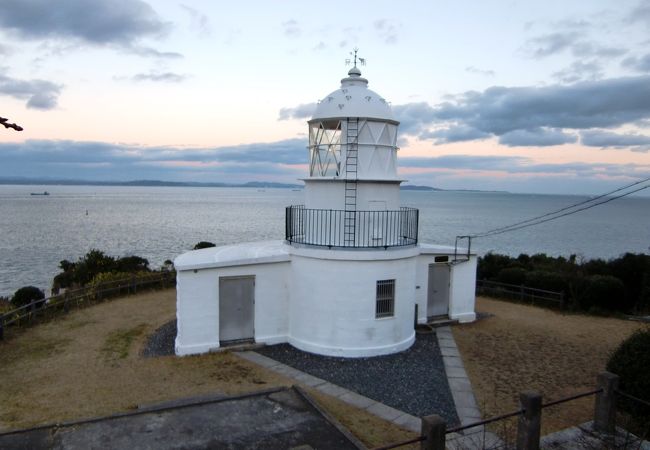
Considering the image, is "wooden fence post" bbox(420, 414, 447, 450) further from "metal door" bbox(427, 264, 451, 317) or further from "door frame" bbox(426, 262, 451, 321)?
"metal door" bbox(427, 264, 451, 317)

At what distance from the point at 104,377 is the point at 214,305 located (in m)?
3.00

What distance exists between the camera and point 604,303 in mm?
17672

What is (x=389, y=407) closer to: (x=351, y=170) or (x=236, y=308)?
(x=236, y=308)

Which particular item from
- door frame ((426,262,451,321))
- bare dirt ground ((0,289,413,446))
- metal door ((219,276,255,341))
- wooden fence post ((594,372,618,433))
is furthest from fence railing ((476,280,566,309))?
bare dirt ground ((0,289,413,446))

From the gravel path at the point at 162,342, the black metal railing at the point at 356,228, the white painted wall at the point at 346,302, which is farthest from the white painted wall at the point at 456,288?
the gravel path at the point at 162,342

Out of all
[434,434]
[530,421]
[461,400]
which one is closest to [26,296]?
[461,400]

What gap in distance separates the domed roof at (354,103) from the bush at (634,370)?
7.77 meters

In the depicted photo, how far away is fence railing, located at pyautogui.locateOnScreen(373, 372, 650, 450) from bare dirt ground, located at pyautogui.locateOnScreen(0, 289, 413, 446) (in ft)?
6.61

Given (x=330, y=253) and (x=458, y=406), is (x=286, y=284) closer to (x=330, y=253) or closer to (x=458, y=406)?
(x=330, y=253)

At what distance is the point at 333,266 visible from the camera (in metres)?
12.0

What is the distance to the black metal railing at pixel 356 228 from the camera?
41.4 feet

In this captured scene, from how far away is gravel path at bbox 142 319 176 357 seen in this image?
12.2 metres

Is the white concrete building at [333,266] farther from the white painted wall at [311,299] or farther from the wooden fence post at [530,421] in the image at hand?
the wooden fence post at [530,421]

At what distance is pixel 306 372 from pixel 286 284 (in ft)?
8.92
